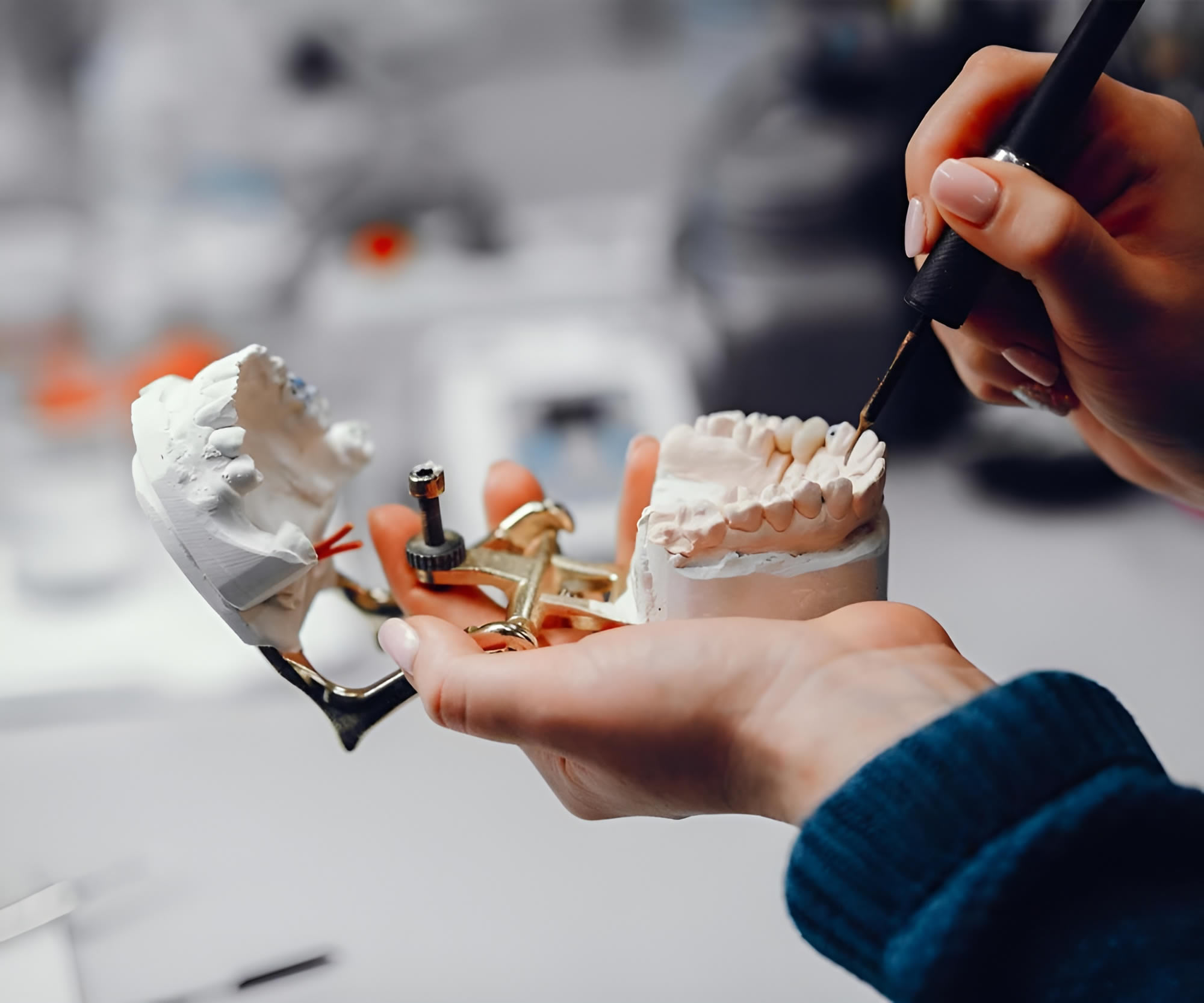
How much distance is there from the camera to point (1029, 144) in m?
0.81

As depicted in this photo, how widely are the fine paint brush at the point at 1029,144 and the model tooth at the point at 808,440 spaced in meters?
0.03

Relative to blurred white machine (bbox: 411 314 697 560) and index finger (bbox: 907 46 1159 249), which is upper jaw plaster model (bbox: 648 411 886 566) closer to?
index finger (bbox: 907 46 1159 249)

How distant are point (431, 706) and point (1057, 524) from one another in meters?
1.06

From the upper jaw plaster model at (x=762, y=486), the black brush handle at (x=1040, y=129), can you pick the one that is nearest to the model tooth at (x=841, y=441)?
the upper jaw plaster model at (x=762, y=486)

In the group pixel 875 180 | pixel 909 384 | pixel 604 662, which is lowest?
pixel 909 384

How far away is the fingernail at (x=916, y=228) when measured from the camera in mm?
910

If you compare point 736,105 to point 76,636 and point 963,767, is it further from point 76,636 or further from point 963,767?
point 963,767

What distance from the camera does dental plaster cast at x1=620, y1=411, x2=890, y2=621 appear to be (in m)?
0.76

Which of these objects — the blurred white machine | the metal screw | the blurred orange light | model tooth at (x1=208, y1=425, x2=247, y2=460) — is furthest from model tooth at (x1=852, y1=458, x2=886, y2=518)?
the blurred orange light

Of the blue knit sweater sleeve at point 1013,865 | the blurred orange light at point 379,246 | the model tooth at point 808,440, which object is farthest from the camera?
the blurred orange light at point 379,246

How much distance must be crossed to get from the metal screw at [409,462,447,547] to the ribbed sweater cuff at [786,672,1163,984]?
0.40 meters

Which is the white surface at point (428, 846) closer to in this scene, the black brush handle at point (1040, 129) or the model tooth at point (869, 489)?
the model tooth at point (869, 489)

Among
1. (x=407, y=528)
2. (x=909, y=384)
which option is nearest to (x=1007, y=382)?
(x=909, y=384)

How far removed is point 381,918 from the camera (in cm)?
98
